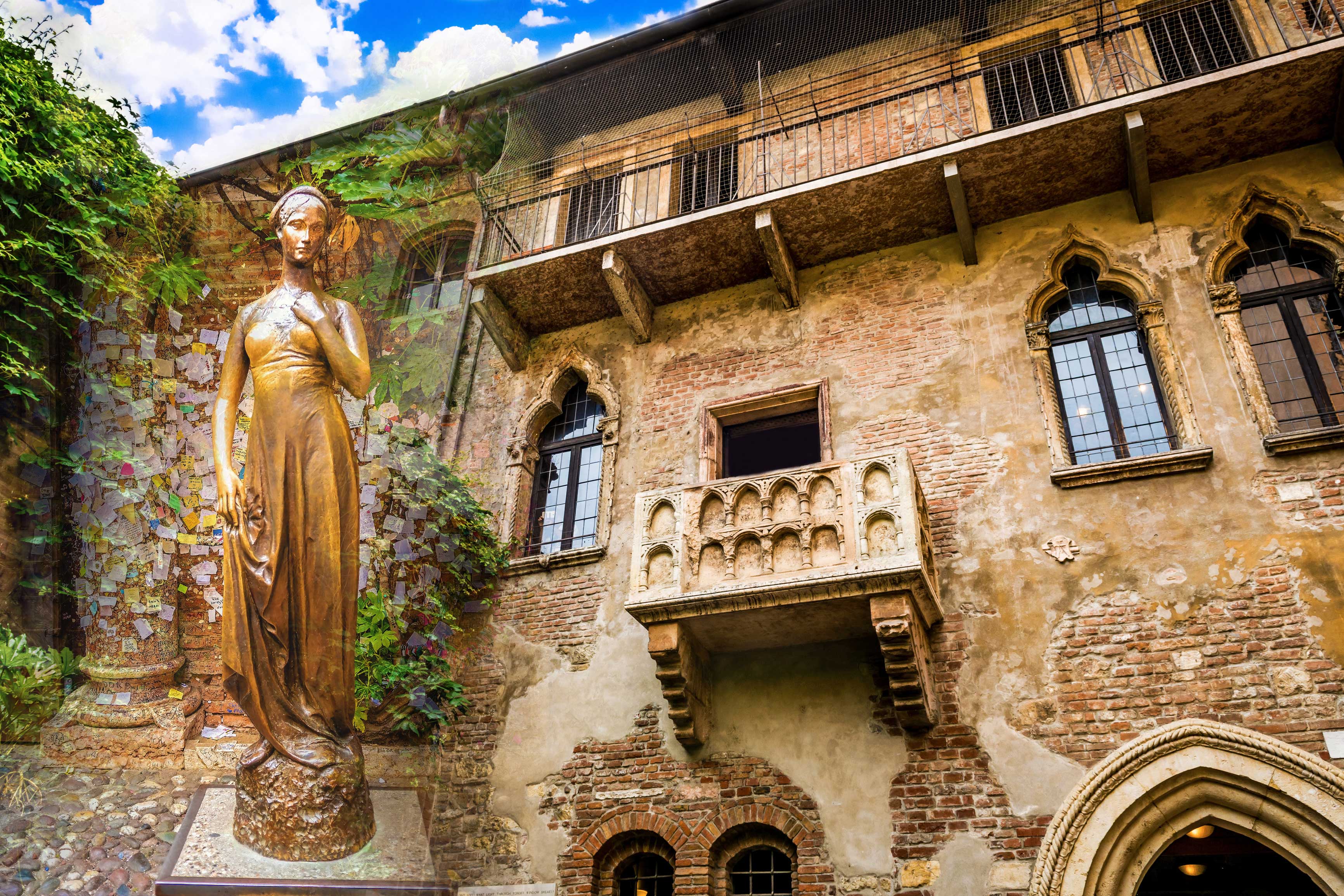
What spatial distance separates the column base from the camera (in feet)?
20.9

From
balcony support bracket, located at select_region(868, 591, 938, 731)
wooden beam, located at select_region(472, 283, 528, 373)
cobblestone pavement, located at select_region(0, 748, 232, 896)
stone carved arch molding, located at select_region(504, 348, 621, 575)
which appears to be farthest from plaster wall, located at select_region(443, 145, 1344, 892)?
cobblestone pavement, located at select_region(0, 748, 232, 896)

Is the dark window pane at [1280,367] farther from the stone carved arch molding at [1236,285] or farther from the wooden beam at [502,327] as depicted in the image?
the wooden beam at [502,327]

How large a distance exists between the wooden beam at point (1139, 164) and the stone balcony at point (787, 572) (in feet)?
11.2

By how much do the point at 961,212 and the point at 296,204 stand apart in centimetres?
572

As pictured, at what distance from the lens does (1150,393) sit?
7727mm

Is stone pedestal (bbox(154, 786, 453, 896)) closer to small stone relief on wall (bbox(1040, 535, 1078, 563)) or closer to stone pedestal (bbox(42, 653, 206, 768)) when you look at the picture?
stone pedestal (bbox(42, 653, 206, 768))

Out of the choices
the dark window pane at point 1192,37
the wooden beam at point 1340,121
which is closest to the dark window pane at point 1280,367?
the wooden beam at point 1340,121

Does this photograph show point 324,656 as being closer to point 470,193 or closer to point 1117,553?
point 1117,553

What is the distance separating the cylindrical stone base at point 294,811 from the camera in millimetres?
5941

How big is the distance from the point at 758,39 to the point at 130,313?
7.14 m

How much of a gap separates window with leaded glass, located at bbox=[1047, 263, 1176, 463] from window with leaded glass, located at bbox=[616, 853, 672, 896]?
15.5 ft

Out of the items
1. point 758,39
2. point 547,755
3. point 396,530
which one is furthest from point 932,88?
point 547,755

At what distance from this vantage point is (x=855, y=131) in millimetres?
9789

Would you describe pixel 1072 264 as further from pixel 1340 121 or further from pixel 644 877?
pixel 644 877
